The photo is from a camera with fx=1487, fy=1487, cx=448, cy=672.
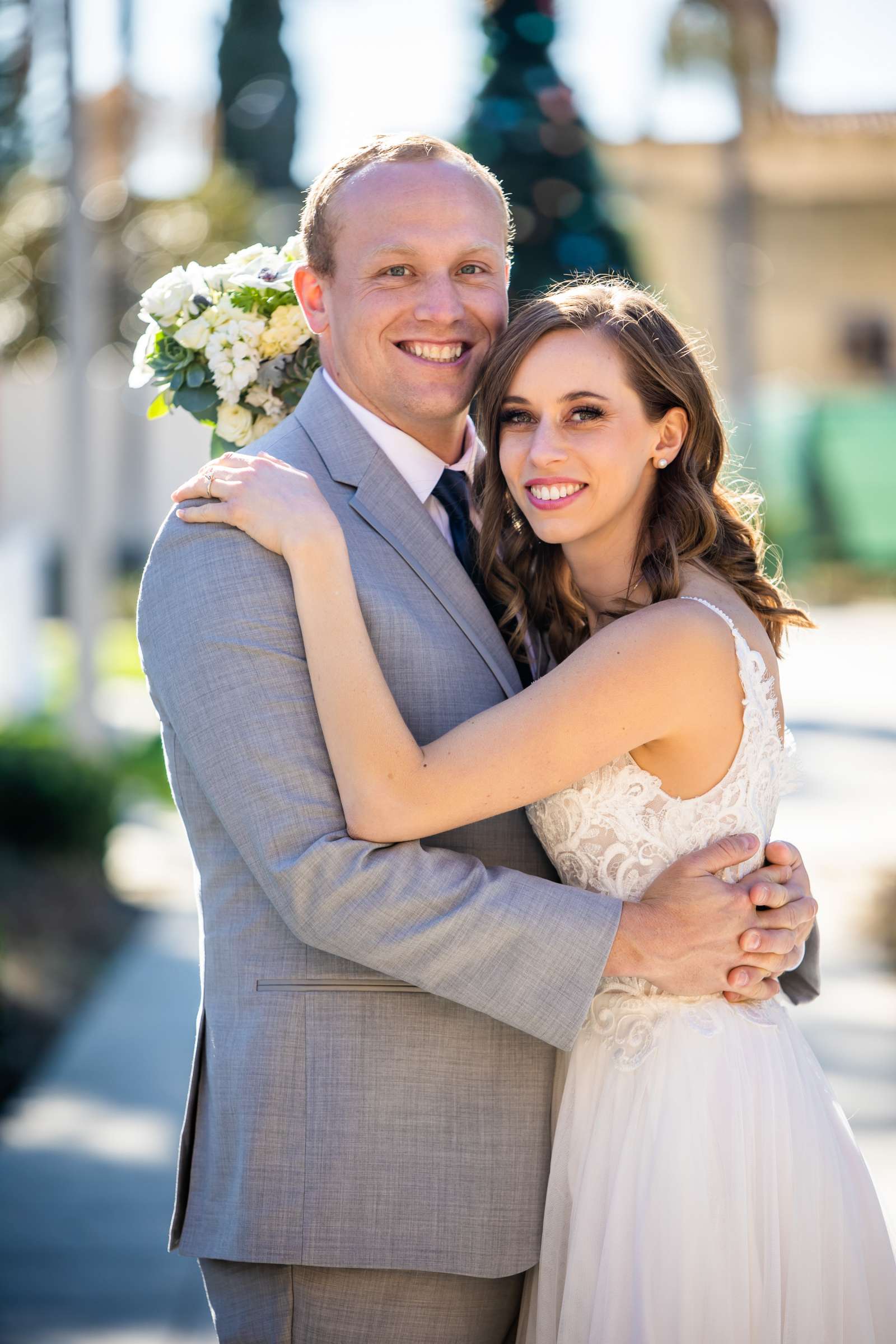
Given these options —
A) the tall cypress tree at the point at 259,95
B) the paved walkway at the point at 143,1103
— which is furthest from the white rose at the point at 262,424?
the tall cypress tree at the point at 259,95

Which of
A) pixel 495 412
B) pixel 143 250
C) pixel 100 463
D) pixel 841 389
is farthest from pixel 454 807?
pixel 841 389

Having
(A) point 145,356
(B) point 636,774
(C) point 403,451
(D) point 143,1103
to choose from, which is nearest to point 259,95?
(D) point 143,1103

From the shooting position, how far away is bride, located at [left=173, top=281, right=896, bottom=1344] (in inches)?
91.7

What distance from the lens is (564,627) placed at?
9.15 ft

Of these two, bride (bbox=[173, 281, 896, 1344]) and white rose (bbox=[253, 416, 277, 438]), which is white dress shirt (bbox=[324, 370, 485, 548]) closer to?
bride (bbox=[173, 281, 896, 1344])

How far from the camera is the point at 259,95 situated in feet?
52.9

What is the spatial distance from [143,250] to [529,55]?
472 inches

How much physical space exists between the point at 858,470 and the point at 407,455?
20949 millimetres

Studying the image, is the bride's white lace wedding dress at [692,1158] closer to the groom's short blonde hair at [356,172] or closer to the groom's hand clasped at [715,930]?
the groom's hand clasped at [715,930]

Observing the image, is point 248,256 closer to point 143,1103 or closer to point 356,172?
point 356,172

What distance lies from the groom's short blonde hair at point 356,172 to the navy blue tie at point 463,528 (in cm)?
45

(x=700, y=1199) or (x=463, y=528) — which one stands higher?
(x=463, y=528)

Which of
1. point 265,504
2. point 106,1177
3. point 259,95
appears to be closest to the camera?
point 265,504

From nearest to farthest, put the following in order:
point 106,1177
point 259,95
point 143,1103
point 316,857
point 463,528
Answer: point 316,857
point 463,528
point 106,1177
point 143,1103
point 259,95
